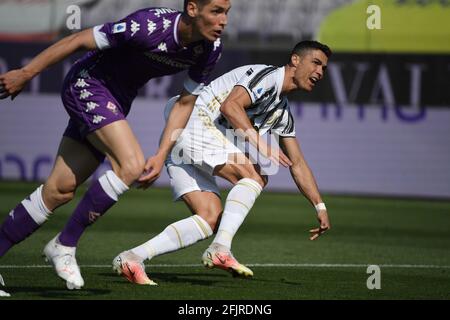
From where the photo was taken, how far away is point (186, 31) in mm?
6582

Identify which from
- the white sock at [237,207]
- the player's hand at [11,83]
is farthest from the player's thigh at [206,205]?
the player's hand at [11,83]

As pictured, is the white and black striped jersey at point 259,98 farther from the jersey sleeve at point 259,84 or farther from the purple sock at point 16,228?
the purple sock at point 16,228

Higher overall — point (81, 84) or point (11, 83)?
point (11, 83)

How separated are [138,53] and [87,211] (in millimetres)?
1071

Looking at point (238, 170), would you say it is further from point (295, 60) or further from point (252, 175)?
point (295, 60)

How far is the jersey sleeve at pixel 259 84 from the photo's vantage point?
7578 millimetres

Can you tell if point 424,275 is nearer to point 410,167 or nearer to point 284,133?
point 284,133

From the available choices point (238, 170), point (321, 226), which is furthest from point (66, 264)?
point (321, 226)

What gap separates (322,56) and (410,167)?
10288 millimetres

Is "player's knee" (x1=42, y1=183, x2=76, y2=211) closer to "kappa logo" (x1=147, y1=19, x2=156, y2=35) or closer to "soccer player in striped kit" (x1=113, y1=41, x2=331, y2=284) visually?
"soccer player in striped kit" (x1=113, y1=41, x2=331, y2=284)

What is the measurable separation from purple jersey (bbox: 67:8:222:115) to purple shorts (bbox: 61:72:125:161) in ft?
0.19

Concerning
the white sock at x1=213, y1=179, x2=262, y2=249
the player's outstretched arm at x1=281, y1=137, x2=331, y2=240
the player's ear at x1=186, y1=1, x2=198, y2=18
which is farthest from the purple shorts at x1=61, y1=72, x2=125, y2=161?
the player's outstretched arm at x1=281, y1=137, x2=331, y2=240

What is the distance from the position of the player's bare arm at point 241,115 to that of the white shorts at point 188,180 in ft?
2.09
